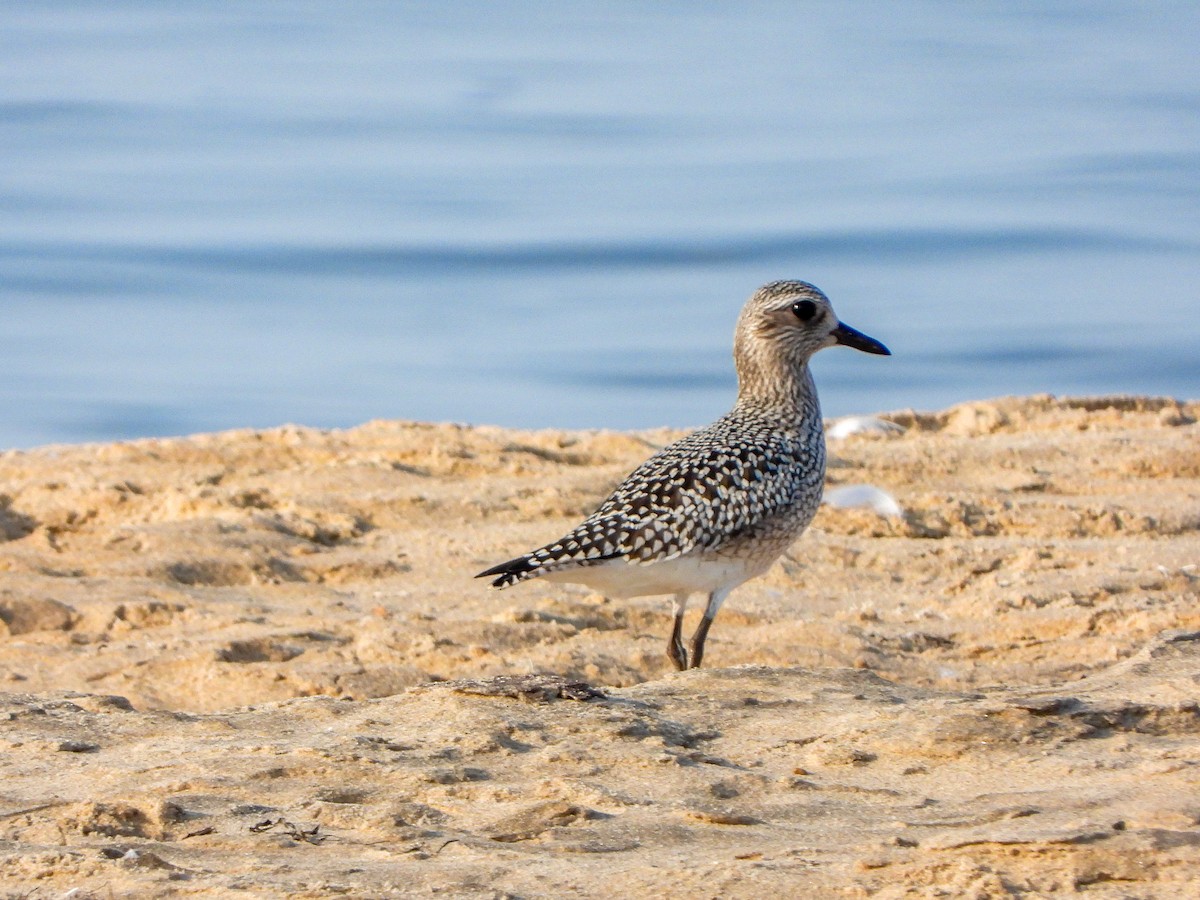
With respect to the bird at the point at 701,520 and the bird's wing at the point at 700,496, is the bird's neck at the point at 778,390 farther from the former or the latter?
the bird's wing at the point at 700,496

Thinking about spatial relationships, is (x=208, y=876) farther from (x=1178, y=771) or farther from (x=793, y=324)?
(x=793, y=324)

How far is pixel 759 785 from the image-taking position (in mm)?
4094

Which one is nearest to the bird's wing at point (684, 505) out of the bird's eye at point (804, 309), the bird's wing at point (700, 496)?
the bird's wing at point (700, 496)

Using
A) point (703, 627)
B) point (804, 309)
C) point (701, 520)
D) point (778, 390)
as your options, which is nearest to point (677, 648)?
point (703, 627)

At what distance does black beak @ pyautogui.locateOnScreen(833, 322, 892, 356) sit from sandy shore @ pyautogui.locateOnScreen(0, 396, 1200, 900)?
1002mm

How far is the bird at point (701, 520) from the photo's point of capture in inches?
233

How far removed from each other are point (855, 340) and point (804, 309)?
393mm

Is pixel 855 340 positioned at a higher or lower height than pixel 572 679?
higher

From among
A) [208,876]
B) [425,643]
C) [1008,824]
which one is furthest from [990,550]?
[208,876]

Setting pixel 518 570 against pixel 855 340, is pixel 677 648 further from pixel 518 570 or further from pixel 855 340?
pixel 855 340

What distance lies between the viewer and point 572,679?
5551mm

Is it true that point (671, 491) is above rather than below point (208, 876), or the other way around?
above

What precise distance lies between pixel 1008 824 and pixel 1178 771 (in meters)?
0.66

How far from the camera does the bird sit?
19.5 ft
